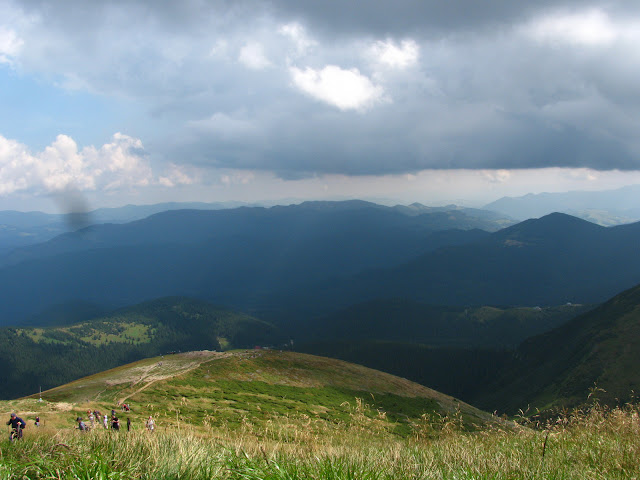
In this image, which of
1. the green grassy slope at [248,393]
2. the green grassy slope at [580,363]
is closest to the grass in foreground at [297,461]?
the green grassy slope at [248,393]

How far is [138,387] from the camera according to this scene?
43.8 meters

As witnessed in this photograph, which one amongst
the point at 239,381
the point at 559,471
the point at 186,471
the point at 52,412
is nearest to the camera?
the point at 186,471

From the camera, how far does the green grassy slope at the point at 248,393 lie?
33812 mm

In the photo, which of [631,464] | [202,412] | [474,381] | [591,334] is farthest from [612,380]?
[631,464]

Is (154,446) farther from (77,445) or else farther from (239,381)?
(239,381)

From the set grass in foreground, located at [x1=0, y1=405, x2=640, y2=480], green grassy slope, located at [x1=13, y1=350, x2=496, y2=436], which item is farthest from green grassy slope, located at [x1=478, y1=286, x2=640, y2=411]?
grass in foreground, located at [x1=0, y1=405, x2=640, y2=480]

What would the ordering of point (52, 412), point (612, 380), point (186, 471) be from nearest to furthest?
point (186, 471), point (52, 412), point (612, 380)

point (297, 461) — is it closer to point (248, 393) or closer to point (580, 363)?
point (248, 393)

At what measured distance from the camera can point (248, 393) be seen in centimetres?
4750

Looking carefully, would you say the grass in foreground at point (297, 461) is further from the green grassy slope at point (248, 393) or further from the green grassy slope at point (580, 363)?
the green grassy slope at point (580, 363)

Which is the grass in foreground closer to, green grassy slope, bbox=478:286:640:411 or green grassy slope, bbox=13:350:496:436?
green grassy slope, bbox=13:350:496:436

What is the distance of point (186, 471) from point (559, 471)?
22.0ft

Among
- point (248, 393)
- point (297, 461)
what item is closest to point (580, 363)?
point (248, 393)

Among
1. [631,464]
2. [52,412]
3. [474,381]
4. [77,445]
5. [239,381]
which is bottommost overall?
[474,381]
